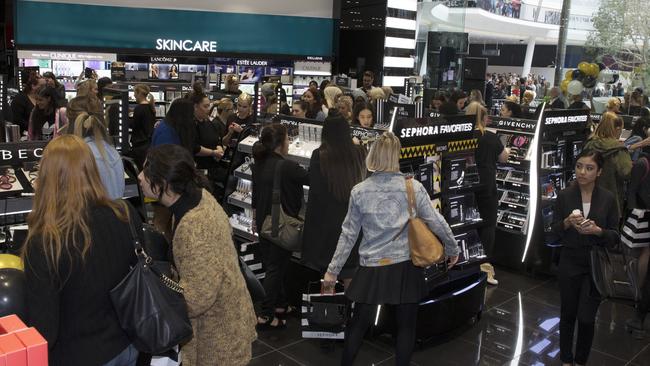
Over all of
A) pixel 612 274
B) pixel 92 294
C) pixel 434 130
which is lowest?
pixel 612 274

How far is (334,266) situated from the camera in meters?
3.65

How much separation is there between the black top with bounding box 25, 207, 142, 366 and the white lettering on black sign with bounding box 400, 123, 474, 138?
2.57 m

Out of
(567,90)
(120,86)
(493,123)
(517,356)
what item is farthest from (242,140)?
(567,90)

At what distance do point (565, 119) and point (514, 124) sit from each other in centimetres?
55

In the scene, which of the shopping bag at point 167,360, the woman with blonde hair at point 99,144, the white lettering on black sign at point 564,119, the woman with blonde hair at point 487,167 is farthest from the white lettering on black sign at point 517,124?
the shopping bag at point 167,360

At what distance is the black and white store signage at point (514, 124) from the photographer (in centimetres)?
661

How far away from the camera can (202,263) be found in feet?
7.86

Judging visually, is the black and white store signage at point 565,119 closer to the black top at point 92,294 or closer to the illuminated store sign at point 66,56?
the black top at point 92,294

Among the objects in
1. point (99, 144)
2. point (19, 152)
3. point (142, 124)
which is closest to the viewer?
point (99, 144)

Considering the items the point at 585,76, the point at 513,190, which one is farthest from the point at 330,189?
the point at 585,76

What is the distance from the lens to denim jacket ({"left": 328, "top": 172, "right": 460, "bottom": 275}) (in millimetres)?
3514

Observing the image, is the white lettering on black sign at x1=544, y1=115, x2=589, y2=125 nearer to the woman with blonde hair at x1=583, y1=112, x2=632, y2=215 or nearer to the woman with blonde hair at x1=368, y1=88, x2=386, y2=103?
the woman with blonde hair at x1=583, y1=112, x2=632, y2=215

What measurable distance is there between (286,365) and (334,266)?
103 cm

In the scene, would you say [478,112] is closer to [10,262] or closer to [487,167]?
[487,167]
